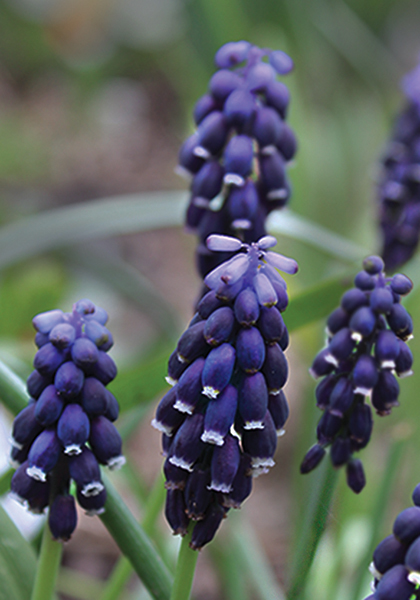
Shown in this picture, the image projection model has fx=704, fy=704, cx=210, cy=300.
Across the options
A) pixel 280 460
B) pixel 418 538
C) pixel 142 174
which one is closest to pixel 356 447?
pixel 418 538

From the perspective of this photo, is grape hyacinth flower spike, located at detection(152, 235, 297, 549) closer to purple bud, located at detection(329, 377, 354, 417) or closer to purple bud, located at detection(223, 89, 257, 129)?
purple bud, located at detection(329, 377, 354, 417)

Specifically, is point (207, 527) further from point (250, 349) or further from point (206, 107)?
point (206, 107)

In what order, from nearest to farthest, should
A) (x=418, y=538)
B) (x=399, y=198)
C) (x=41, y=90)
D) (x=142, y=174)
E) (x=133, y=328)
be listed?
1. (x=418, y=538)
2. (x=399, y=198)
3. (x=133, y=328)
4. (x=142, y=174)
5. (x=41, y=90)

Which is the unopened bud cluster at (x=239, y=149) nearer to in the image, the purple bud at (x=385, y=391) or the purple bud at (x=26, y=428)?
the purple bud at (x=385, y=391)

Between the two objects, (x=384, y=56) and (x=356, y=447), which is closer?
(x=356, y=447)

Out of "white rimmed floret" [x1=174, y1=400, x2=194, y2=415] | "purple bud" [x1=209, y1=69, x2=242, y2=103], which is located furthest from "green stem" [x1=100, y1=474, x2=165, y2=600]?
"purple bud" [x1=209, y1=69, x2=242, y2=103]

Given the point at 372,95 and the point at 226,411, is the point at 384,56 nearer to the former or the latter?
the point at 372,95
